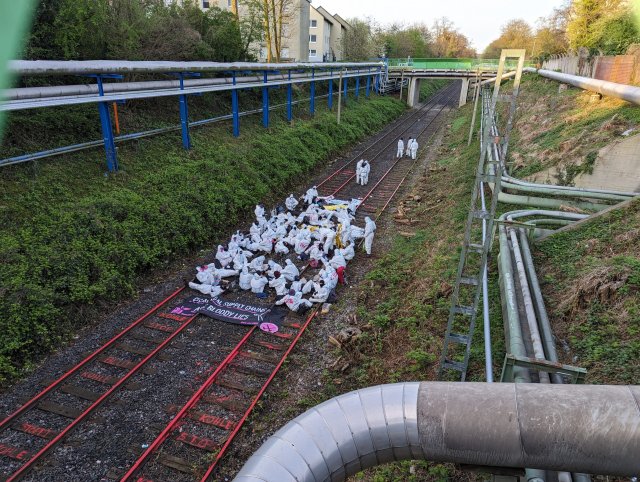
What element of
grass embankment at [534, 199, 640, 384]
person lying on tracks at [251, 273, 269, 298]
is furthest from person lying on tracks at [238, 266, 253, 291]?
grass embankment at [534, 199, 640, 384]

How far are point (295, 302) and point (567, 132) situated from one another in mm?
11753

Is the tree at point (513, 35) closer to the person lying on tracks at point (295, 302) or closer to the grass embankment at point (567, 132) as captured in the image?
the grass embankment at point (567, 132)

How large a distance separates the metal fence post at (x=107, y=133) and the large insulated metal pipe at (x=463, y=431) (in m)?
11.0

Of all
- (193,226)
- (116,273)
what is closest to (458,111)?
(193,226)

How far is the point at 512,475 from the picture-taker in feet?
11.0

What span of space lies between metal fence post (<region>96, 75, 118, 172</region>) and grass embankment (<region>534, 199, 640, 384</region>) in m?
11.2

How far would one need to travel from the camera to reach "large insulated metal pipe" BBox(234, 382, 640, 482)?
288 cm

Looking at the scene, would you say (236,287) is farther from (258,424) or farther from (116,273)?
(258,424)

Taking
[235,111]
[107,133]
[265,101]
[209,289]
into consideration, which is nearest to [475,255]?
[209,289]

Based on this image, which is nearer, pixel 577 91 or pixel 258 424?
pixel 258 424

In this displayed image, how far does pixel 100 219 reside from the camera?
10289 mm

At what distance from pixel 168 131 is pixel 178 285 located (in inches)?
300

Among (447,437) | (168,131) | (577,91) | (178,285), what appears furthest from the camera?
(577,91)

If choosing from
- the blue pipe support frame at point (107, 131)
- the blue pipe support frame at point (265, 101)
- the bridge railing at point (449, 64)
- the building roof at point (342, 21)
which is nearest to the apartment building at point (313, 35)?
the building roof at point (342, 21)
